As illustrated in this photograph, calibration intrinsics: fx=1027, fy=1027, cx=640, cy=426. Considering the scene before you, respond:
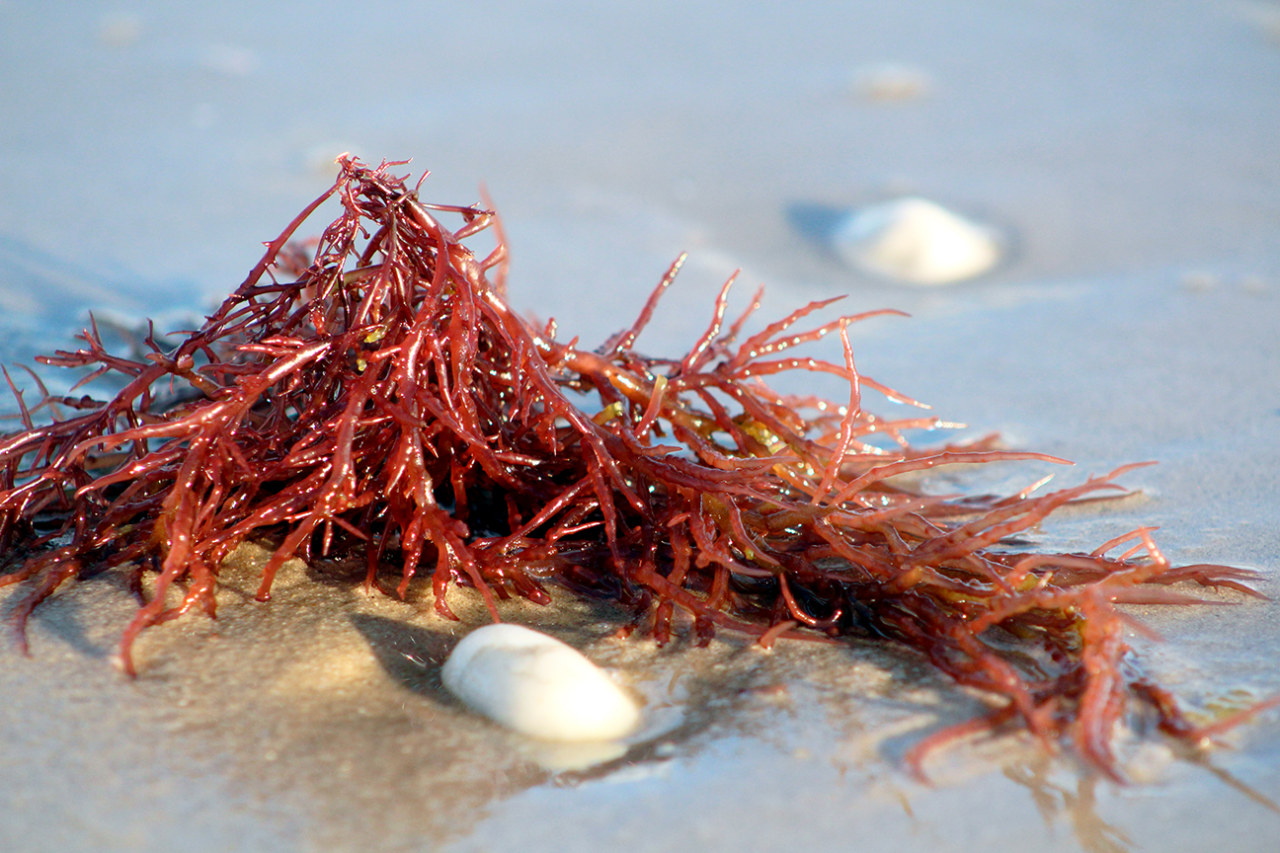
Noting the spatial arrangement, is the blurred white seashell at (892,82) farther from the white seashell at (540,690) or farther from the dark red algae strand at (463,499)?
Result: the white seashell at (540,690)

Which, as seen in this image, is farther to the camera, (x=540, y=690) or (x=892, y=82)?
(x=892, y=82)

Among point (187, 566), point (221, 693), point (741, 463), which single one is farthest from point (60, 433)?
point (741, 463)

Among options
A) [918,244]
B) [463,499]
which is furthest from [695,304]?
[463,499]

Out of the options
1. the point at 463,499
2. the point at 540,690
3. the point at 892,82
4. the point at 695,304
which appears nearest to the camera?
the point at 540,690

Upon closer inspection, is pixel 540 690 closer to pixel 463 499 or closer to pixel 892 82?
pixel 463 499

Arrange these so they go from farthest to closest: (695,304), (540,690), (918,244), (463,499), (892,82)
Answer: (892,82) < (918,244) < (695,304) < (463,499) < (540,690)

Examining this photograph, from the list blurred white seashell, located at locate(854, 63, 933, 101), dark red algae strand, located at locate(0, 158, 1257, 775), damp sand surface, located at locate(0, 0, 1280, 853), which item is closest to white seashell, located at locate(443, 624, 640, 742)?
damp sand surface, located at locate(0, 0, 1280, 853)

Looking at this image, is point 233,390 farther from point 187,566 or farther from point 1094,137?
point 1094,137
